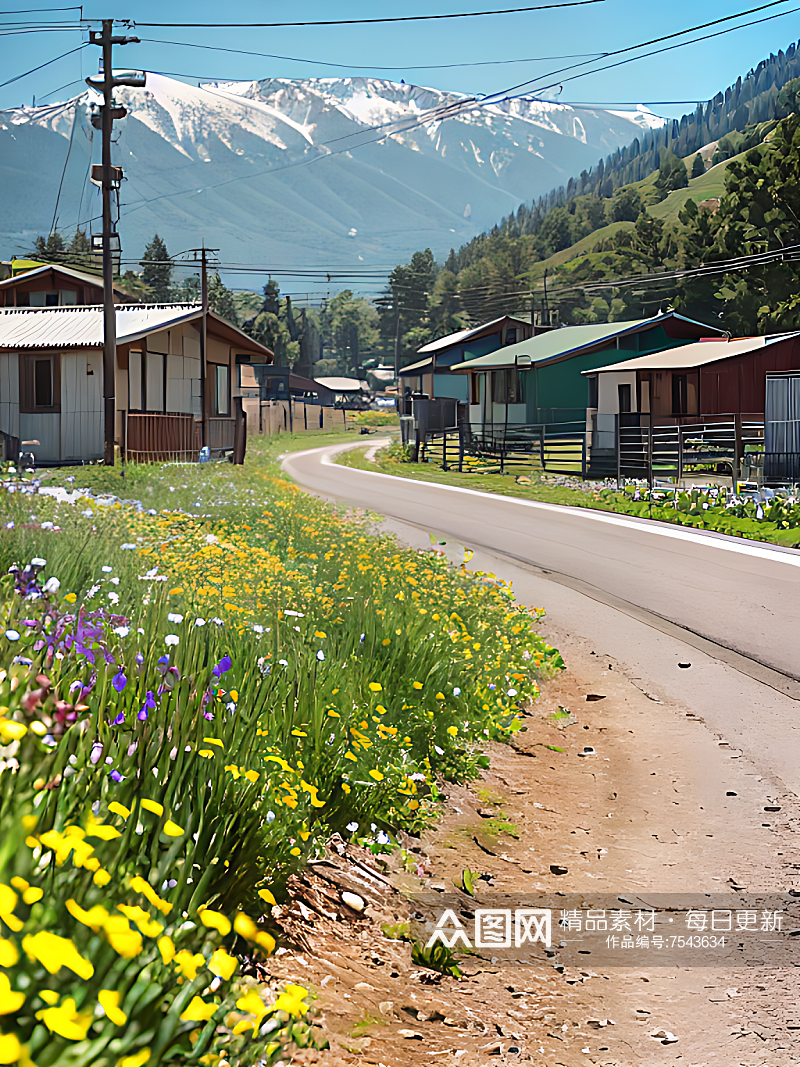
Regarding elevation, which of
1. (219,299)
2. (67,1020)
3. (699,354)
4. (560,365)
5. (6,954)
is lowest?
(67,1020)

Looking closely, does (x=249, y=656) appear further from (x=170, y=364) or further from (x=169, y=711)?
(x=170, y=364)

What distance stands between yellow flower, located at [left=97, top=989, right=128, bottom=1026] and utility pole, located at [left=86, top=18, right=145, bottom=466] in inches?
1132

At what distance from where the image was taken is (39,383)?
3469 centimetres

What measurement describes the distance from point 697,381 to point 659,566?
2622 cm

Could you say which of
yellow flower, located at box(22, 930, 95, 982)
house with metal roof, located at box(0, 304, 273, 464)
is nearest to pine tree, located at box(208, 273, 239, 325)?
house with metal roof, located at box(0, 304, 273, 464)

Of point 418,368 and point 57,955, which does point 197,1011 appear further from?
point 418,368

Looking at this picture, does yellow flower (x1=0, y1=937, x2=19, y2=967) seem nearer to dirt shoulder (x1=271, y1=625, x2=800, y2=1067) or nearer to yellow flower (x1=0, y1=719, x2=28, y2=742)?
yellow flower (x1=0, y1=719, x2=28, y2=742)

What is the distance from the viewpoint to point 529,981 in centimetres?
375

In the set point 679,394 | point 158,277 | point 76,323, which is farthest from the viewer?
point 158,277

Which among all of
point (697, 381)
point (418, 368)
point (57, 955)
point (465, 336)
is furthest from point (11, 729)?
point (418, 368)

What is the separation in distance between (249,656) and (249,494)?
1455cm

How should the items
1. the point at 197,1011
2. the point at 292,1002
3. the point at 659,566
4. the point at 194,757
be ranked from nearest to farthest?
1. the point at 197,1011
2. the point at 292,1002
3. the point at 194,757
4. the point at 659,566

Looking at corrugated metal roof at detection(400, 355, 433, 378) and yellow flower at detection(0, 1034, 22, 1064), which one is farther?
corrugated metal roof at detection(400, 355, 433, 378)

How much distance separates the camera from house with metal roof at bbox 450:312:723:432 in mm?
44250
